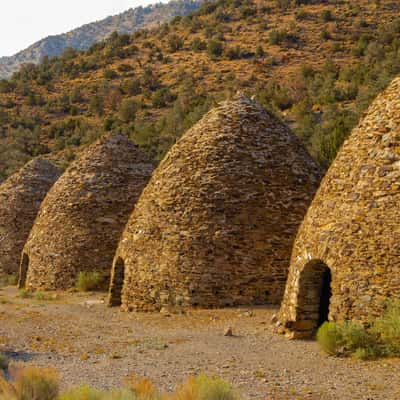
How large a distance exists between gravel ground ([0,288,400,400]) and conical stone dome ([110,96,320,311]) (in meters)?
0.57

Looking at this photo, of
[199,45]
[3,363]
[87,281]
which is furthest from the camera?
[199,45]

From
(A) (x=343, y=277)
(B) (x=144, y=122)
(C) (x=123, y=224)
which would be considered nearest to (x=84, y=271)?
(C) (x=123, y=224)

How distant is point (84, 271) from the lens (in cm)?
1567

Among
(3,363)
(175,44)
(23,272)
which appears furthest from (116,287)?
(175,44)

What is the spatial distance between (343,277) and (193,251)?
391cm

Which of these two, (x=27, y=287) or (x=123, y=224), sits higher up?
(x=123, y=224)

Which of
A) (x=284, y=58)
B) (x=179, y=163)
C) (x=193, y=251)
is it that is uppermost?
(x=284, y=58)

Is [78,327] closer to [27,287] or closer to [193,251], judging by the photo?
[193,251]

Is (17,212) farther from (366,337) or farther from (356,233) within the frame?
(366,337)

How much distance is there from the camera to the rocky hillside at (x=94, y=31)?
431 feet

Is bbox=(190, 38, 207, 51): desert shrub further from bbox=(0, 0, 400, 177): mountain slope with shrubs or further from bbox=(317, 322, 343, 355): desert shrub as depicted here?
bbox=(317, 322, 343, 355): desert shrub

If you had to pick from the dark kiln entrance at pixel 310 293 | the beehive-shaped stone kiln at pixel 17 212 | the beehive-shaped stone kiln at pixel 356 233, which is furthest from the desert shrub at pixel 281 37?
the dark kiln entrance at pixel 310 293

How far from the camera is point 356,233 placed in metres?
7.88

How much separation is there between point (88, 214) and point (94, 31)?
132 m
